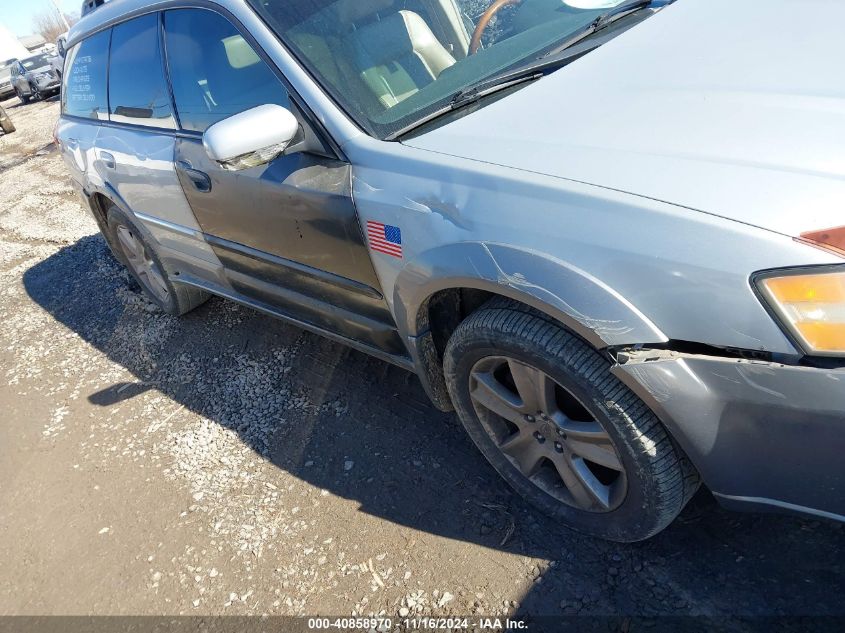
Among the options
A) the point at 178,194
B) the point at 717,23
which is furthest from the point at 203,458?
the point at 717,23

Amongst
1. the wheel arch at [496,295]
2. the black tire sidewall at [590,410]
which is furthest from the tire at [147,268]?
the black tire sidewall at [590,410]

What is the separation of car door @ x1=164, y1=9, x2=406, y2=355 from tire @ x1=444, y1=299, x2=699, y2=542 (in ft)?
1.39

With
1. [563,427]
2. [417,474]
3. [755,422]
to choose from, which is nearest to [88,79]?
[417,474]

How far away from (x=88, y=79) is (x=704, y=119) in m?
3.42

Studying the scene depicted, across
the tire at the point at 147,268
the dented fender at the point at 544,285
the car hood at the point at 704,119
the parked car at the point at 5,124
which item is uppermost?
the car hood at the point at 704,119

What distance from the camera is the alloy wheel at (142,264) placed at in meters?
3.72

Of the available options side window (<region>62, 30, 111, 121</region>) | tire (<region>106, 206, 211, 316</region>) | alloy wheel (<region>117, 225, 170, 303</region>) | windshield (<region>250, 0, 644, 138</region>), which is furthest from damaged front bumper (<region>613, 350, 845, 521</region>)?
side window (<region>62, 30, 111, 121</region>)

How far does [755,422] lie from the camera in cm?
136

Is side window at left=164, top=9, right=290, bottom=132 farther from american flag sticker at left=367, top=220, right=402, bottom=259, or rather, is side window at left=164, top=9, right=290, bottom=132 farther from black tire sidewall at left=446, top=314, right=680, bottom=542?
black tire sidewall at left=446, top=314, right=680, bottom=542

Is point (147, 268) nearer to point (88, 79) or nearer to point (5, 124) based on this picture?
point (88, 79)

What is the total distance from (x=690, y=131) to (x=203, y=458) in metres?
2.34

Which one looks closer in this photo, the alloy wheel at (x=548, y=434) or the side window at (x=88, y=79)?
the alloy wheel at (x=548, y=434)

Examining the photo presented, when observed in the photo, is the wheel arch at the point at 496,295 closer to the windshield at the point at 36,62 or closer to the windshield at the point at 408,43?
the windshield at the point at 408,43

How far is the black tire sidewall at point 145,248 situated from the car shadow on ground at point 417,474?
15 centimetres
